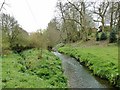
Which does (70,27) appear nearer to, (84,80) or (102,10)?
(102,10)

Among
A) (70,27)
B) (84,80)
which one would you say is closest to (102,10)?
(70,27)

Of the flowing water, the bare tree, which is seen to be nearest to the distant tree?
the bare tree

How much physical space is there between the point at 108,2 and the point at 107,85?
36.4 meters

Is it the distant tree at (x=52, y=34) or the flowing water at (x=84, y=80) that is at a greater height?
the distant tree at (x=52, y=34)

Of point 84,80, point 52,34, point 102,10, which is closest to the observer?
point 84,80

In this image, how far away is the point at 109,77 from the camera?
1861 cm

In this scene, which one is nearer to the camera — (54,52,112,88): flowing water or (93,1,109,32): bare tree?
(54,52,112,88): flowing water

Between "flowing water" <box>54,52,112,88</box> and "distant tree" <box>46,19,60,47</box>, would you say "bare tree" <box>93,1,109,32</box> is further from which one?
"flowing water" <box>54,52,112,88</box>

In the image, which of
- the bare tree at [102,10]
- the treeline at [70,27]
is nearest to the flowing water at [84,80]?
the treeline at [70,27]

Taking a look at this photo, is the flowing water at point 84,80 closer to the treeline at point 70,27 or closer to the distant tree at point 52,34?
the treeline at point 70,27

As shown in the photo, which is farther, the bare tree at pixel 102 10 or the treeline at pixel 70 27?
the bare tree at pixel 102 10

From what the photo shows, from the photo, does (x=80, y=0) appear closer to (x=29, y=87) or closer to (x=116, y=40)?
(x=116, y=40)

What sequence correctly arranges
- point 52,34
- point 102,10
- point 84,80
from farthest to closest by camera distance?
1. point 52,34
2. point 102,10
3. point 84,80

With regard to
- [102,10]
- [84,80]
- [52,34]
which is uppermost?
[102,10]
